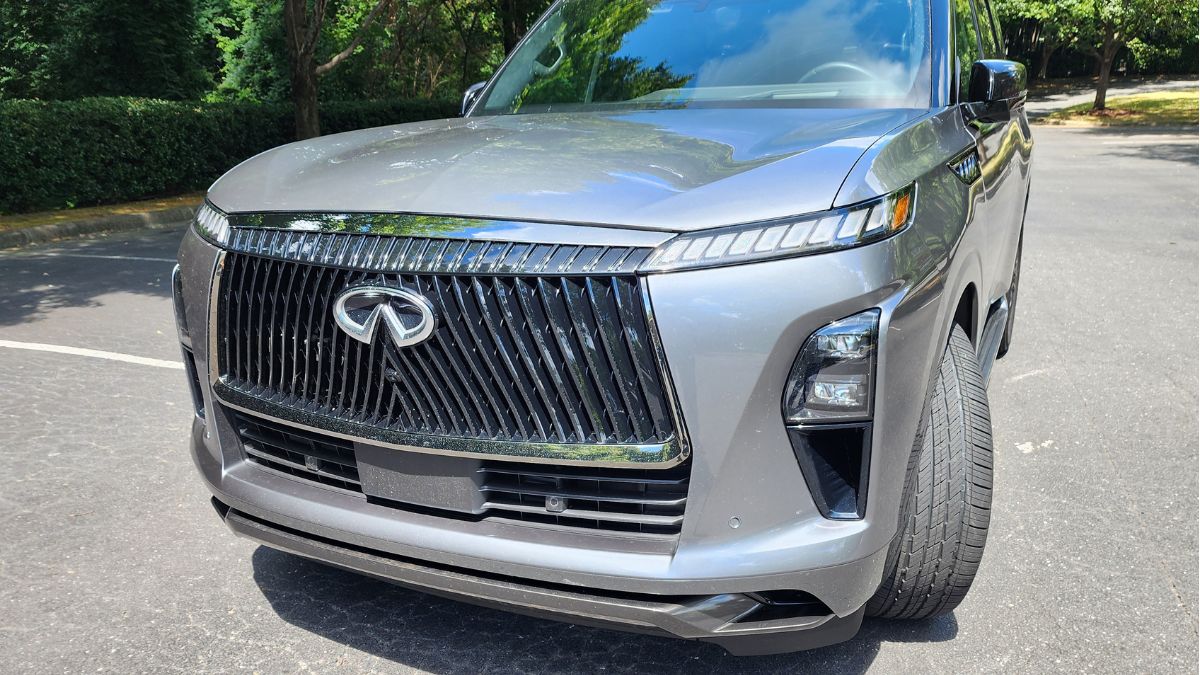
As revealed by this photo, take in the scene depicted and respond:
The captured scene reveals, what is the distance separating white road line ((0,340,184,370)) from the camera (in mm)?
5145

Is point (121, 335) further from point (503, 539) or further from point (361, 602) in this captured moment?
point (503, 539)

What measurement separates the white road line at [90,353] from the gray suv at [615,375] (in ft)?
9.34

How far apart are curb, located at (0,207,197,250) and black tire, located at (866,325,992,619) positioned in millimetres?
9752

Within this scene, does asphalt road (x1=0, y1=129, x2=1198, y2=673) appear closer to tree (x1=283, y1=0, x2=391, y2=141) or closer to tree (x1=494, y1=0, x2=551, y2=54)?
tree (x1=283, y1=0, x2=391, y2=141)

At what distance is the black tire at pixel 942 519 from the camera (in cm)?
233

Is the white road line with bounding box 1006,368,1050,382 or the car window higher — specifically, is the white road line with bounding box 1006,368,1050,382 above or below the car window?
below

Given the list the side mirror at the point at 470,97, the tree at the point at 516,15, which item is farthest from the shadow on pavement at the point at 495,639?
the tree at the point at 516,15

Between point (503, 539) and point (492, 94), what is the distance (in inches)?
94.2

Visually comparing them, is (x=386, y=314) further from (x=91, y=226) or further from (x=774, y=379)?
(x=91, y=226)

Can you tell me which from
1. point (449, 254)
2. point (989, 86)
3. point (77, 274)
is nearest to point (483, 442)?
point (449, 254)

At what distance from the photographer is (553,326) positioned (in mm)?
1912

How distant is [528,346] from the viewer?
194cm

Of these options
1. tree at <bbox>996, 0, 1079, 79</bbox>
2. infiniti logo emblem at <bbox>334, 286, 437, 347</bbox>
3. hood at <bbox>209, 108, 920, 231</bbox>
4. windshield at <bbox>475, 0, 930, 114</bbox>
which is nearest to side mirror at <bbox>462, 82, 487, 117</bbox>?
windshield at <bbox>475, 0, 930, 114</bbox>

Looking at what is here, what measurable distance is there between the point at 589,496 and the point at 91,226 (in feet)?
34.0
